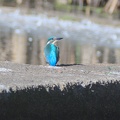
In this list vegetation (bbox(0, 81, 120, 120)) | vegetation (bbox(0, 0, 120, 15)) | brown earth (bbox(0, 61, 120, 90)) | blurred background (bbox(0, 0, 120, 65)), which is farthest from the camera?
vegetation (bbox(0, 0, 120, 15))

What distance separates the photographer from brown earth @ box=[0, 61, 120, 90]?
665 centimetres

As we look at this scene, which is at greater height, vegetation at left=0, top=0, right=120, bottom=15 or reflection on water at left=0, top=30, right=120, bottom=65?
vegetation at left=0, top=0, right=120, bottom=15

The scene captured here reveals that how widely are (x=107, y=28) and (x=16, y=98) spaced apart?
17.2 metres

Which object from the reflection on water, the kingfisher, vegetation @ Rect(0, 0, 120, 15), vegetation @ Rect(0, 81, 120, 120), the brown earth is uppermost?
vegetation @ Rect(0, 0, 120, 15)

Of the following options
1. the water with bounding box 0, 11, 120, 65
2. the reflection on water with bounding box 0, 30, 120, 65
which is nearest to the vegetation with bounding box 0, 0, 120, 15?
the water with bounding box 0, 11, 120, 65

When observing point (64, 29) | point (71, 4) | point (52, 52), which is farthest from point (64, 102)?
point (71, 4)

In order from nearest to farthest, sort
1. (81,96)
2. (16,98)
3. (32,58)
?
(16,98) → (81,96) → (32,58)

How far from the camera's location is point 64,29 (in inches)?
880

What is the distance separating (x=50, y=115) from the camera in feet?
20.1

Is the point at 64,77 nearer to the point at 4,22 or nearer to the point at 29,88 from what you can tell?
the point at 29,88

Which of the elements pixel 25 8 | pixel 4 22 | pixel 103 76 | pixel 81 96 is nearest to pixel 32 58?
pixel 103 76

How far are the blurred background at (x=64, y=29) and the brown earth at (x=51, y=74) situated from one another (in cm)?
464

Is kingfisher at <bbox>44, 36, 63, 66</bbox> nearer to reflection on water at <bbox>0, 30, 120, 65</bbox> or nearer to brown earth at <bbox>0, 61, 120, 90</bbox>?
brown earth at <bbox>0, 61, 120, 90</bbox>

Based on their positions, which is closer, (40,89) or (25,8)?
(40,89)
